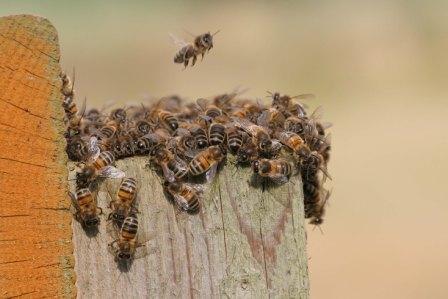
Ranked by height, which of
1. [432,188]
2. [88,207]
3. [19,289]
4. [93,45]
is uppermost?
[93,45]

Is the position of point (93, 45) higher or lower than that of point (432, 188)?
higher

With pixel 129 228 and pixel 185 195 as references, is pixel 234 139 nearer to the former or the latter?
pixel 185 195

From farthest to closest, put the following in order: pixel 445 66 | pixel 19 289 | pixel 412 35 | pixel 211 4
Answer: pixel 211 4 < pixel 412 35 < pixel 445 66 < pixel 19 289

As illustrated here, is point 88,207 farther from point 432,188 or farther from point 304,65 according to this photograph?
point 304,65

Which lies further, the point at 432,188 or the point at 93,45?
the point at 93,45

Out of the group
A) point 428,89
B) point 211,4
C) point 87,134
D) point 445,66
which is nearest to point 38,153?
point 87,134

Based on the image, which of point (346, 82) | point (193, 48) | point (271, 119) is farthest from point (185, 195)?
point (346, 82)

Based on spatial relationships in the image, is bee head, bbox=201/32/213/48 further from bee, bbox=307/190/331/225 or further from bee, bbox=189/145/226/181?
bee, bbox=189/145/226/181
